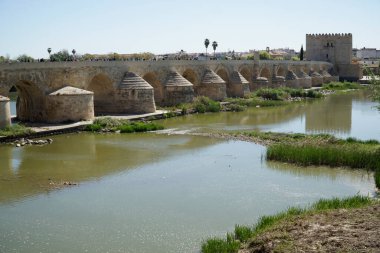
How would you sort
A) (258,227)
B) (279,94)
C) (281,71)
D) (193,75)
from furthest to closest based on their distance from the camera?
(281,71)
(279,94)
(193,75)
(258,227)

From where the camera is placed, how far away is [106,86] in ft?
79.9

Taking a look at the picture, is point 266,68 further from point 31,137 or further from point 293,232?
point 293,232

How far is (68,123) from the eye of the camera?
20.2m

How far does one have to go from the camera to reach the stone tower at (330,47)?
179 feet

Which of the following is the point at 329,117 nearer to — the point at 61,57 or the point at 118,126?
the point at 118,126

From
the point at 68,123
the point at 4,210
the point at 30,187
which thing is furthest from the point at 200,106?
the point at 4,210

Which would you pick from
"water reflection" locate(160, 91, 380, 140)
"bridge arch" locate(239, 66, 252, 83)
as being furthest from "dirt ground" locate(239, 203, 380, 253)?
"bridge arch" locate(239, 66, 252, 83)

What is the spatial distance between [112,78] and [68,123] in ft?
14.4

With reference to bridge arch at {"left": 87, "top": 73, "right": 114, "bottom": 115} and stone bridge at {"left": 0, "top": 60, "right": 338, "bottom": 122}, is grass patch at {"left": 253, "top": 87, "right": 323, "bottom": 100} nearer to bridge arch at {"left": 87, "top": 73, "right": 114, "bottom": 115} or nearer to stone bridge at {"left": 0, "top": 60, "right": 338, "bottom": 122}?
stone bridge at {"left": 0, "top": 60, "right": 338, "bottom": 122}

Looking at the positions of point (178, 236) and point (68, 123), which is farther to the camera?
point (68, 123)

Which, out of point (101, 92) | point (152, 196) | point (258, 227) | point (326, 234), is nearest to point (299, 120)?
point (101, 92)

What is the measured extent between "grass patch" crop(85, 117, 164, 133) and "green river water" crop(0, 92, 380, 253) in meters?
0.83

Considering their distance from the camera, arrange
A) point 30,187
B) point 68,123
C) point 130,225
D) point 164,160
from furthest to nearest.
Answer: point 68,123 < point 164,160 < point 30,187 < point 130,225

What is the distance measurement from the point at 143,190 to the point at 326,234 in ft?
16.2
